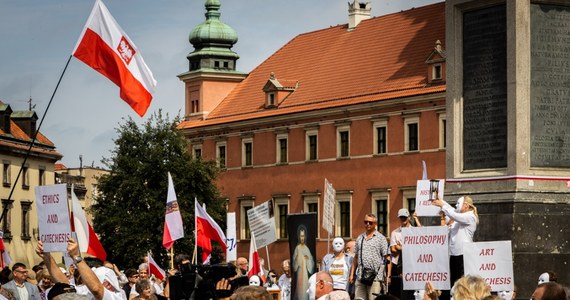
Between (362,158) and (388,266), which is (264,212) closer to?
(388,266)

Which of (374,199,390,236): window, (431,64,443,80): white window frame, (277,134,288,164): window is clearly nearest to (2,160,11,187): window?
(277,134,288,164): window

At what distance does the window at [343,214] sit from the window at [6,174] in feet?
83.9

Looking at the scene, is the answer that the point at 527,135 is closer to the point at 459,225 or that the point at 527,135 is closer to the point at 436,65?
the point at 459,225

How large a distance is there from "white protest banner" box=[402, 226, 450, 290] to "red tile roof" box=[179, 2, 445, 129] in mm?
56839

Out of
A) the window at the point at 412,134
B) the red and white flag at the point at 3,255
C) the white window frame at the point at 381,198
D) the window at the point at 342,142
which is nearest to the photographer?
the red and white flag at the point at 3,255

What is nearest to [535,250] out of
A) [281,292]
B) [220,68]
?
[281,292]

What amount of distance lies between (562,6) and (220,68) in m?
83.1

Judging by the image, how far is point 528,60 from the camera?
2159 cm

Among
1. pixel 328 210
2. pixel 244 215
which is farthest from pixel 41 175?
pixel 328 210

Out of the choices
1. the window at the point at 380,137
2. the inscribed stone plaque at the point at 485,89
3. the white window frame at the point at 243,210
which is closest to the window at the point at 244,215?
the white window frame at the point at 243,210

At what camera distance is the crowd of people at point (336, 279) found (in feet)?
47.8

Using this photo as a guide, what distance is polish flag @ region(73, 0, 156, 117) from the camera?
73.7ft

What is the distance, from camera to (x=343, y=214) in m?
81.9

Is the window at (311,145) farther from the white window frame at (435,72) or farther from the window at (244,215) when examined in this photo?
the white window frame at (435,72)
